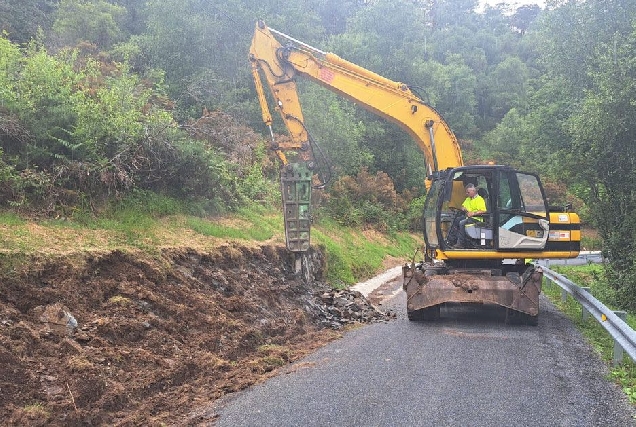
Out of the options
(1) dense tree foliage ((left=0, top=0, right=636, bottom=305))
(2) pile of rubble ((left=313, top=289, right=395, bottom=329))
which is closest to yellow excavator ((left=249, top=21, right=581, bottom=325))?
(2) pile of rubble ((left=313, top=289, right=395, bottom=329))

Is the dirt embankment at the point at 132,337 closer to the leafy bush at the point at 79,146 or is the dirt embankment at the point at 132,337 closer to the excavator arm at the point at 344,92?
the leafy bush at the point at 79,146

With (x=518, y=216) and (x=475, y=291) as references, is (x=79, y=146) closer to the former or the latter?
(x=475, y=291)

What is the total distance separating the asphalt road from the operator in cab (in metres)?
1.94

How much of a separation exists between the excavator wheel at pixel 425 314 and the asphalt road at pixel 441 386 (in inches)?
35.8

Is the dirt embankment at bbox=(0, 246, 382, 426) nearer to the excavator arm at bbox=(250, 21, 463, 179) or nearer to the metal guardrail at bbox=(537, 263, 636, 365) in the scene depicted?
the metal guardrail at bbox=(537, 263, 636, 365)

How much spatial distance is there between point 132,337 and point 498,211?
6470 mm

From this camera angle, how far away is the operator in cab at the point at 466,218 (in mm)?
10000

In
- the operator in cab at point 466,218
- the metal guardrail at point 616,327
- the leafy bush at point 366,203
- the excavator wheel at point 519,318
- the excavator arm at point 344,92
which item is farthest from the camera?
the leafy bush at point 366,203

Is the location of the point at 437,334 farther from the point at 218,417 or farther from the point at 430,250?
the point at 218,417

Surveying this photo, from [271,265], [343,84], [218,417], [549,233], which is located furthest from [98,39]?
[218,417]

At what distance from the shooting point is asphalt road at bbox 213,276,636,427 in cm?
503

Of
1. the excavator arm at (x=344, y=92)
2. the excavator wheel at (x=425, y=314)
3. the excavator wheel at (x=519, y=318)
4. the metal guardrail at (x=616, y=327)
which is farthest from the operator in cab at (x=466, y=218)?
the excavator arm at (x=344, y=92)

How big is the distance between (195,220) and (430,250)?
4714 millimetres

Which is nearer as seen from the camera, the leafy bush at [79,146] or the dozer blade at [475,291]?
the leafy bush at [79,146]
